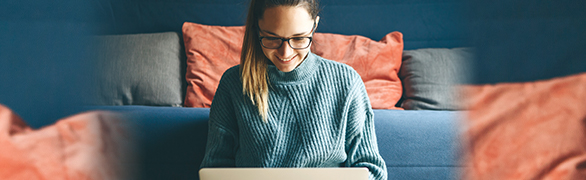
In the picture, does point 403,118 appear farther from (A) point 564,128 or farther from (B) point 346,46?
(A) point 564,128

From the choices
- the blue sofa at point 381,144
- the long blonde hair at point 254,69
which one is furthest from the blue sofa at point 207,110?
the long blonde hair at point 254,69

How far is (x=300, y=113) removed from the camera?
2.33 feet

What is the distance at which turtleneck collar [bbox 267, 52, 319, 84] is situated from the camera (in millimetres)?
696

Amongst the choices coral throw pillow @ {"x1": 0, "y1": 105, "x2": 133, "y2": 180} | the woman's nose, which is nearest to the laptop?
coral throw pillow @ {"x1": 0, "y1": 105, "x2": 133, "y2": 180}

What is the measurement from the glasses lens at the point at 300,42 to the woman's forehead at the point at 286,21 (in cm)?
1

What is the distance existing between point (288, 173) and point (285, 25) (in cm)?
29

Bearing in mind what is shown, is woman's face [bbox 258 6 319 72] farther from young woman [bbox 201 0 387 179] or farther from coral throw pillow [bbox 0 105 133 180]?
coral throw pillow [bbox 0 105 133 180]

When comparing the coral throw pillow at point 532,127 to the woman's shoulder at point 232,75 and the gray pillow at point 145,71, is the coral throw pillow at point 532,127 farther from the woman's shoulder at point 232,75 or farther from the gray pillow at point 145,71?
the gray pillow at point 145,71

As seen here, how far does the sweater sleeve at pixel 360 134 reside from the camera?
698mm

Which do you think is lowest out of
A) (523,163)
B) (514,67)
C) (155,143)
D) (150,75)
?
(155,143)

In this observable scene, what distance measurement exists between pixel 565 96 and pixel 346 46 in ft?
3.00

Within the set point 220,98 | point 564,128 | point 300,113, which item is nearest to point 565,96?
point 564,128

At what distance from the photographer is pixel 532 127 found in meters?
0.37

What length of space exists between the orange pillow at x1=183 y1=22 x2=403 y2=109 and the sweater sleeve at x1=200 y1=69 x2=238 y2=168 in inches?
16.8
